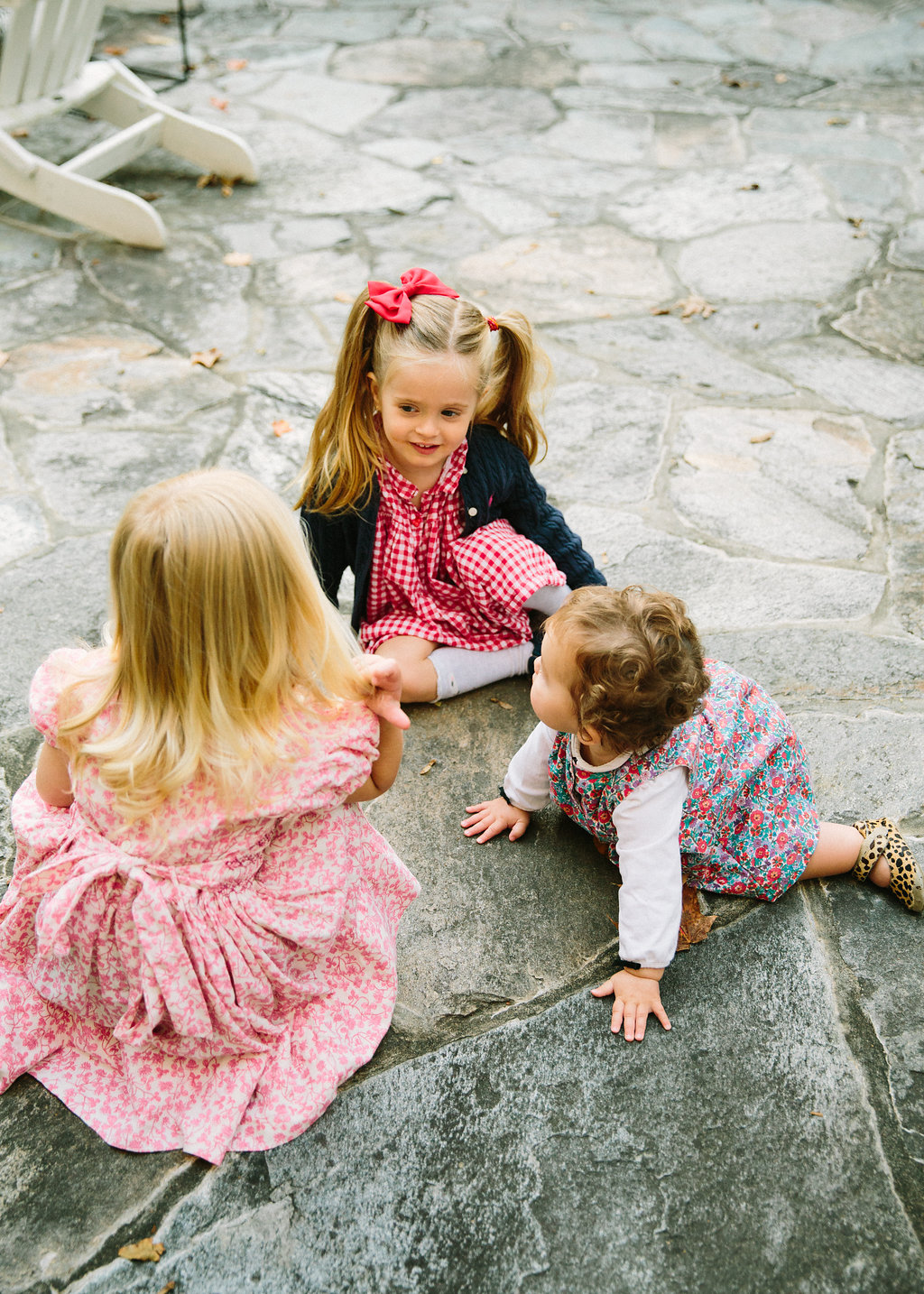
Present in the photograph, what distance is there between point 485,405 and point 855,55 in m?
5.66

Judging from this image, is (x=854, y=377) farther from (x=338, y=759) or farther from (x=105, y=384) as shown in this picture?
(x=338, y=759)

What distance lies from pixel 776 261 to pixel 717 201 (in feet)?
2.10

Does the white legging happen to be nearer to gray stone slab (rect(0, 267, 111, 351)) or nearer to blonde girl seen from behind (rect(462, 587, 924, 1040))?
blonde girl seen from behind (rect(462, 587, 924, 1040))

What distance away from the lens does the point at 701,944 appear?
6.20ft

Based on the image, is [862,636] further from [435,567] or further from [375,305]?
[375,305]

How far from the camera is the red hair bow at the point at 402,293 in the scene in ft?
6.79

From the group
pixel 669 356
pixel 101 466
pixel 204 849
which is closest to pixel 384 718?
pixel 204 849

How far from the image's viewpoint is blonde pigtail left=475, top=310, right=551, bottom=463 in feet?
7.14

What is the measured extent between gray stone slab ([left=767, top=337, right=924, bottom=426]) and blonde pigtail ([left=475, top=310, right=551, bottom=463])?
59.5 inches

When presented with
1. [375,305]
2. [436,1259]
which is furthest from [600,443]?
[436,1259]

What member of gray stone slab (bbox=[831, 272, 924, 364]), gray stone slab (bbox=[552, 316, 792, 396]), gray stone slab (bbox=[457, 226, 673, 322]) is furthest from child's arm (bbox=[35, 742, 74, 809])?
gray stone slab (bbox=[831, 272, 924, 364])

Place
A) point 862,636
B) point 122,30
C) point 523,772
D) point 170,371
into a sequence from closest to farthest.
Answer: point 523,772 < point 862,636 < point 170,371 < point 122,30

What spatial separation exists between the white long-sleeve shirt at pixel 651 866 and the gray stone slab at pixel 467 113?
14.7 feet

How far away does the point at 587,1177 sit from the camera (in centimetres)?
155
